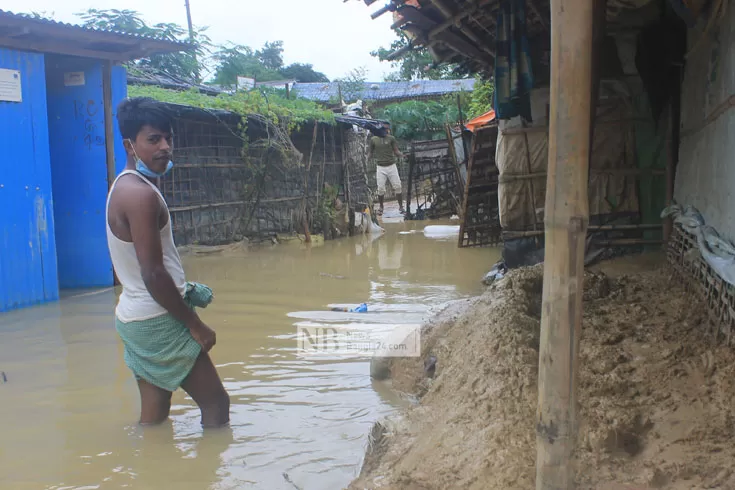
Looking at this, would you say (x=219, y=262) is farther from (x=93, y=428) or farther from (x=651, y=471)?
(x=651, y=471)

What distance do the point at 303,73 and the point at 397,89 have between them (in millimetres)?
14752

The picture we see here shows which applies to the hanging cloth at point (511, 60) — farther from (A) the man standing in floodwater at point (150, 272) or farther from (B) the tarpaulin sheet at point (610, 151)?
(A) the man standing in floodwater at point (150, 272)

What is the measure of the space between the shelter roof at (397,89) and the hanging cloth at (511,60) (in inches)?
875

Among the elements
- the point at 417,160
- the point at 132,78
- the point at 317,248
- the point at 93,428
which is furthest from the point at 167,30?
the point at 93,428

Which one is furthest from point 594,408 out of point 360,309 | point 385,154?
point 385,154

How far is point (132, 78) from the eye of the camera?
13125 millimetres

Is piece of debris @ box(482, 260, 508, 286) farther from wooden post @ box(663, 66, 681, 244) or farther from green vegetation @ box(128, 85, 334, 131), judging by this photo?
green vegetation @ box(128, 85, 334, 131)

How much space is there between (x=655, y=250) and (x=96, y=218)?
19.8 feet

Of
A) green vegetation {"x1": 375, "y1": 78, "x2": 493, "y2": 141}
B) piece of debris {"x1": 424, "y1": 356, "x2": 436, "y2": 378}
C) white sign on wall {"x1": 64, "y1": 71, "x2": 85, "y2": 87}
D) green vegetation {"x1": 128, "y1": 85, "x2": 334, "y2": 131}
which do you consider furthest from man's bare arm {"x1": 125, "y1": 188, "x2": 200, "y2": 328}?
green vegetation {"x1": 375, "y1": 78, "x2": 493, "y2": 141}

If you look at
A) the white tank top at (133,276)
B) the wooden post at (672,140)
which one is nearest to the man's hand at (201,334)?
the white tank top at (133,276)

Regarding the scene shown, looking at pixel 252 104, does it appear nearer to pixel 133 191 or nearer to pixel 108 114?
pixel 108 114

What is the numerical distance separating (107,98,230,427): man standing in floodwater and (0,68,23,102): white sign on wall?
413cm

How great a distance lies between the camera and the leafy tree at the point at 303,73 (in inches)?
1667

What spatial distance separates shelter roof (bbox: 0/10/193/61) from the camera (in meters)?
6.26
